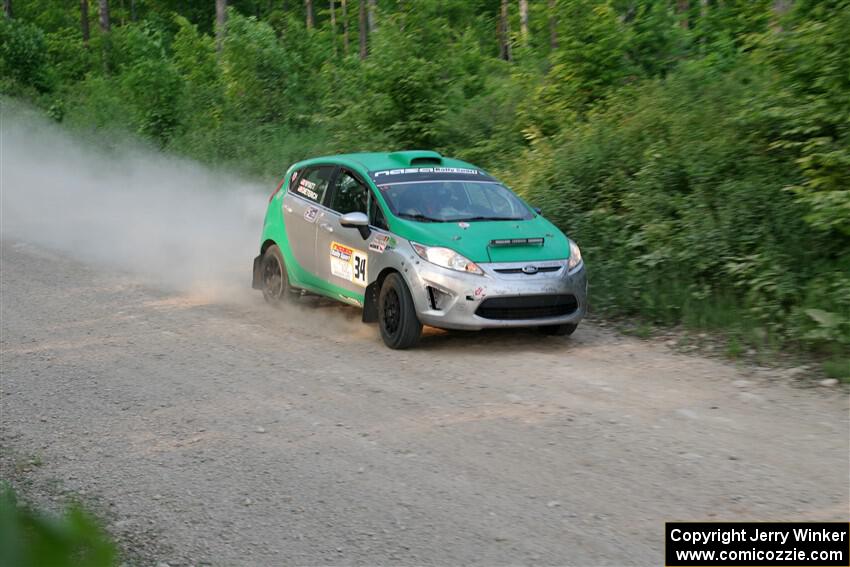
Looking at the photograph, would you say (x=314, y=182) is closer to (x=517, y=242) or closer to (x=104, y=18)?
(x=517, y=242)

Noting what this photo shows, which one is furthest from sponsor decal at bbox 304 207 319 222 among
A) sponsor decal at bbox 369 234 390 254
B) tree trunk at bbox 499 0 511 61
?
tree trunk at bbox 499 0 511 61

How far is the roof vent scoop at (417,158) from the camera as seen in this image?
10.2m

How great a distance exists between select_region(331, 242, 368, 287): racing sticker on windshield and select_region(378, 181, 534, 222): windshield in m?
0.60

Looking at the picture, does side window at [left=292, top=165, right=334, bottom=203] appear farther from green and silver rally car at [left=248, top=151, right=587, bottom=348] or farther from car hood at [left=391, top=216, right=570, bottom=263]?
car hood at [left=391, top=216, right=570, bottom=263]

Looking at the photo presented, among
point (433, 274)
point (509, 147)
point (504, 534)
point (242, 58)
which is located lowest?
point (504, 534)

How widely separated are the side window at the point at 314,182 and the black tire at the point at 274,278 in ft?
2.46

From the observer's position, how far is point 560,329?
915 cm

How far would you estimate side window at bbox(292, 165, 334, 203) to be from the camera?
10.5m

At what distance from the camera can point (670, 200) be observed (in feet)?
36.2

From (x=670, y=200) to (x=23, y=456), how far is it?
7497 mm

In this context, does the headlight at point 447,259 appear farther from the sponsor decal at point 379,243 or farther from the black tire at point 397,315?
the sponsor decal at point 379,243

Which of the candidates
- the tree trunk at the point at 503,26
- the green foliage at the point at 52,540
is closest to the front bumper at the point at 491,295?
the green foliage at the point at 52,540

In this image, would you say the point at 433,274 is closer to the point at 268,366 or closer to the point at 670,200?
the point at 268,366

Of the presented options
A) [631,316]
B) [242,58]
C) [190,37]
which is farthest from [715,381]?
[190,37]
